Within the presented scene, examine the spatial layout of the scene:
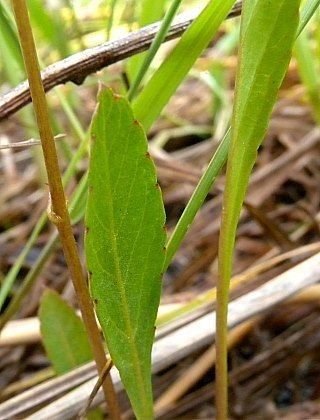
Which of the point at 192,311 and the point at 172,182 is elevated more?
the point at 172,182

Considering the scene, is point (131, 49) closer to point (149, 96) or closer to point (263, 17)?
point (149, 96)

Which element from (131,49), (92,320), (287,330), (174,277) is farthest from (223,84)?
(92,320)

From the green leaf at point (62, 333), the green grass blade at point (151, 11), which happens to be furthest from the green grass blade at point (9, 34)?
the green leaf at point (62, 333)

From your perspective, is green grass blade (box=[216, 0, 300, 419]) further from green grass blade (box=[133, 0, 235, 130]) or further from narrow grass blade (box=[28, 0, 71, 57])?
narrow grass blade (box=[28, 0, 71, 57])

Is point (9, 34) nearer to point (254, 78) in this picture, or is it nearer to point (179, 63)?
point (179, 63)

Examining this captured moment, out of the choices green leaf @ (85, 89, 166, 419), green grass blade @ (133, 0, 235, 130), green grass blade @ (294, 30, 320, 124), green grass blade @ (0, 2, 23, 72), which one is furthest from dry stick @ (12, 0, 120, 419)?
green grass blade @ (294, 30, 320, 124)

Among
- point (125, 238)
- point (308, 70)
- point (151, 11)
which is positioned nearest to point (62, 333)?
point (125, 238)
